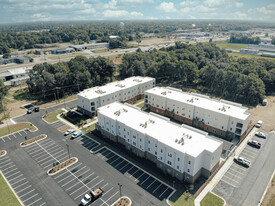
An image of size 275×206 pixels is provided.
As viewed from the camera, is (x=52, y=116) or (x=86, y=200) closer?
(x=86, y=200)

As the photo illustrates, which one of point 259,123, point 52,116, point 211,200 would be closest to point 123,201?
point 211,200

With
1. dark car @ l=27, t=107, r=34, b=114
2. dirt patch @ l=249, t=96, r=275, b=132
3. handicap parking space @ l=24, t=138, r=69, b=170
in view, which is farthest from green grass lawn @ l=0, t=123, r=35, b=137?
dirt patch @ l=249, t=96, r=275, b=132

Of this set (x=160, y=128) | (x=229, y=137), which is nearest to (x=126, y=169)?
(x=160, y=128)

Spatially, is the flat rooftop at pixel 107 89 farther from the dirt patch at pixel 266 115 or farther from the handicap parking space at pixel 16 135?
the dirt patch at pixel 266 115

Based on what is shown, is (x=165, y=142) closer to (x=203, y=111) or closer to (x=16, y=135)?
(x=203, y=111)

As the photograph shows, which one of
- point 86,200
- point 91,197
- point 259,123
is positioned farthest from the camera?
point 259,123

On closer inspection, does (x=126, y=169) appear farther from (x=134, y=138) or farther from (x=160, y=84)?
(x=160, y=84)
